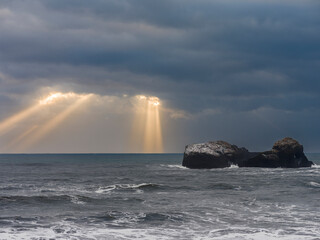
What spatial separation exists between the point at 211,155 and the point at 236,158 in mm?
7918

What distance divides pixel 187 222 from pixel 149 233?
350 cm

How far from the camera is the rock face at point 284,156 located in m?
74.6

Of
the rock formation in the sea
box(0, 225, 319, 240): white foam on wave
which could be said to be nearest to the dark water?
box(0, 225, 319, 240): white foam on wave

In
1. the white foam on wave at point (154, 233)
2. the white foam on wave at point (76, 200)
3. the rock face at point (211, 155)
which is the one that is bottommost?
the white foam on wave at point (76, 200)

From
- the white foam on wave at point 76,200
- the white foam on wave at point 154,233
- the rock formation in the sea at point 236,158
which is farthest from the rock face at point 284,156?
the white foam on wave at point 154,233

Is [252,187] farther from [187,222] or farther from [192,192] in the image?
[187,222]

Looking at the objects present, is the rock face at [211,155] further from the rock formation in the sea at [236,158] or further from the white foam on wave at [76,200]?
the white foam on wave at [76,200]

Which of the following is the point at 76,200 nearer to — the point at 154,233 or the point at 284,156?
the point at 154,233

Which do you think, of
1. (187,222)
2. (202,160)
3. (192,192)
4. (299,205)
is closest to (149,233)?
(187,222)

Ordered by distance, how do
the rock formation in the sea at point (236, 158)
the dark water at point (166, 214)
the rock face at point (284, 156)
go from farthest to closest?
the rock formation in the sea at point (236, 158) → the rock face at point (284, 156) → the dark water at point (166, 214)

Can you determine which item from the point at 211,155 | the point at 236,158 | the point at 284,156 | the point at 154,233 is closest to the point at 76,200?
the point at 154,233

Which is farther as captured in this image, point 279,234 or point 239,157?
point 239,157

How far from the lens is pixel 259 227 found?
20.9m

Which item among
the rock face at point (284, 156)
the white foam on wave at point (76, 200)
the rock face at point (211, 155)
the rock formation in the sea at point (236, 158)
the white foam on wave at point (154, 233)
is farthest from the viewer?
the rock face at point (211, 155)
